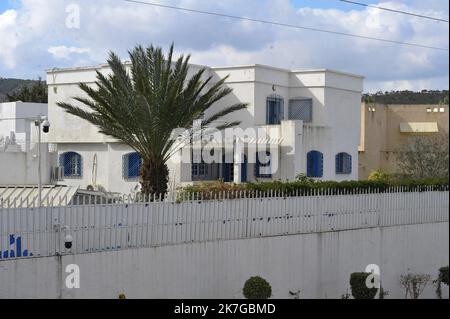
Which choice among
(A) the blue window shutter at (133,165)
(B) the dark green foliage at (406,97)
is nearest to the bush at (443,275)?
(A) the blue window shutter at (133,165)

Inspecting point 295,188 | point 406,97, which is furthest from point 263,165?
point 406,97

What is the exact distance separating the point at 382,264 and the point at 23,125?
66.5 feet

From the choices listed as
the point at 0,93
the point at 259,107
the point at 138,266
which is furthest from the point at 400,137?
the point at 0,93

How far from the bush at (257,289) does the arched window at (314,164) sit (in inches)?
593

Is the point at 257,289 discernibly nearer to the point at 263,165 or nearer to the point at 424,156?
the point at 263,165

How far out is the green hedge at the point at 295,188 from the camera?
12.7 meters

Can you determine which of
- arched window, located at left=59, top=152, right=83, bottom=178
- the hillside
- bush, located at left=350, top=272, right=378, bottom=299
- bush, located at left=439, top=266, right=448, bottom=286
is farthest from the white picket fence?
the hillside

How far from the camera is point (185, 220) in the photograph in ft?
38.2

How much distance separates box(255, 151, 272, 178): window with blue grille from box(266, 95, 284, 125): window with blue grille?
156cm

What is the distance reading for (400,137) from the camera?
35688 mm

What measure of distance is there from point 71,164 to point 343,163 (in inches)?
453

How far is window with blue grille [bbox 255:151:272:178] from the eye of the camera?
83.8ft

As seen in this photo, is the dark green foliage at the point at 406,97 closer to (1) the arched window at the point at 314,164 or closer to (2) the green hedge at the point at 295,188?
(1) the arched window at the point at 314,164
